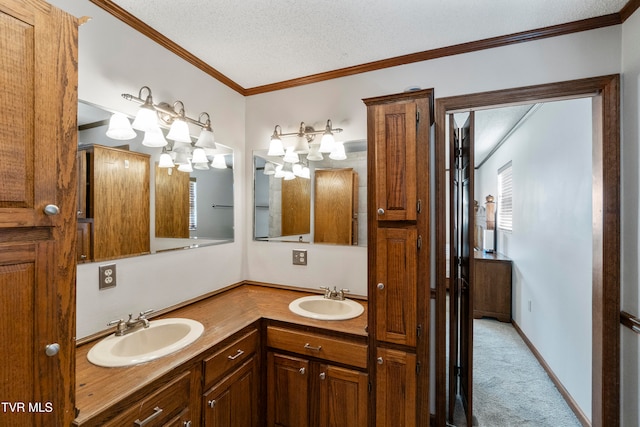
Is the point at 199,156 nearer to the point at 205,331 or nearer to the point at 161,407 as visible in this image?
the point at 205,331

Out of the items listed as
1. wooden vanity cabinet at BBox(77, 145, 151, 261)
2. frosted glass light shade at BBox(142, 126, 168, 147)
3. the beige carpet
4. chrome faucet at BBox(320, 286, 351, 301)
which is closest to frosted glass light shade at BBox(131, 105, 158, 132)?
frosted glass light shade at BBox(142, 126, 168, 147)

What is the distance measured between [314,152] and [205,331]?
1443mm

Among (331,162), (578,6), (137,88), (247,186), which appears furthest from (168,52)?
(578,6)

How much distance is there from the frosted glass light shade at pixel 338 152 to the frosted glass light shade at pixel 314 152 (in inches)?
4.4

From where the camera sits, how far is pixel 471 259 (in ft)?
6.40

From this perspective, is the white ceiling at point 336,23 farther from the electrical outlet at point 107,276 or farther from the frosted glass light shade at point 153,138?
the electrical outlet at point 107,276

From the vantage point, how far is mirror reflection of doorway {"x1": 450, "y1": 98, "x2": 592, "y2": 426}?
208 centimetres

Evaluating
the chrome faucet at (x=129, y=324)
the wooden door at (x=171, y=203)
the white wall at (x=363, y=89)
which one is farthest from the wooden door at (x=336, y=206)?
the chrome faucet at (x=129, y=324)

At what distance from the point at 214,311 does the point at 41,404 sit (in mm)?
1092

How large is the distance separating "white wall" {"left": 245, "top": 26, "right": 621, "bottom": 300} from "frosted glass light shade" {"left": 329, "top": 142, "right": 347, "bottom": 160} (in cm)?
9

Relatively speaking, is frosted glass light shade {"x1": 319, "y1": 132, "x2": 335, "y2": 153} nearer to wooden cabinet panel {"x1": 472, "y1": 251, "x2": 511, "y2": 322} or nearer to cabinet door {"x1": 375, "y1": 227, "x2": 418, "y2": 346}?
cabinet door {"x1": 375, "y1": 227, "x2": 418, "y2": 346}

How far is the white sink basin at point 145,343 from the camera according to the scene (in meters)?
1.24

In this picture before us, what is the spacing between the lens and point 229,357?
1.54 metres

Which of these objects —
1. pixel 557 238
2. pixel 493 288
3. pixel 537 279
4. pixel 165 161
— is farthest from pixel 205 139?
pixel 493 288
